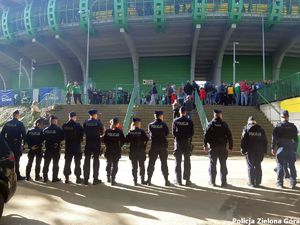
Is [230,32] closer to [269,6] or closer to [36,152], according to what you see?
[269,6]

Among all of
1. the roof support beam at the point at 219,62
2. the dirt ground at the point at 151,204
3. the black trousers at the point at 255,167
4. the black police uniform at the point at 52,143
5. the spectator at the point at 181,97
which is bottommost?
the dirt ground at the point at 151,204

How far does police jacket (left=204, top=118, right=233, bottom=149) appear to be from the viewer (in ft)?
23.3

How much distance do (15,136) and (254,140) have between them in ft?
17.7

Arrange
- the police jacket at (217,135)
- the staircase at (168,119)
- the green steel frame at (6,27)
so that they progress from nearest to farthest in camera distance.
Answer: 1. the police jacket at (217,135)
2. the staircase at (168,119)
3. the green steel frame at (6,27)

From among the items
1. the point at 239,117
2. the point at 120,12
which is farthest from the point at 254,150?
the point at 120,12

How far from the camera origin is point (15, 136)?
7.72 m

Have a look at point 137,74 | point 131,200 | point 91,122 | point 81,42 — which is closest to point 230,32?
point 137,74

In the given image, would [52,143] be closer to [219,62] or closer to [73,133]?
[73,133]

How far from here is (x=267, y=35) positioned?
26438mm

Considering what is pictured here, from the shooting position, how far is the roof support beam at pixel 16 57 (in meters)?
31.2

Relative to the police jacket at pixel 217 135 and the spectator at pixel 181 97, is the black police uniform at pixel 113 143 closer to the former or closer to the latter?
the police jacket at pixel 217 135

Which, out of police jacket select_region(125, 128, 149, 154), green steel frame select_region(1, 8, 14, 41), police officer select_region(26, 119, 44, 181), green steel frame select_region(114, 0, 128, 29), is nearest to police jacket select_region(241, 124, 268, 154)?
police jacket select_region(125, 128, 149, 154)

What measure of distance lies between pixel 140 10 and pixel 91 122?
19.0 m

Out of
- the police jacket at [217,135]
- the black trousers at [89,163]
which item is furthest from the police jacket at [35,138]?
the police jacket at [217,135]
